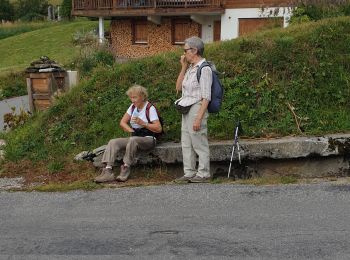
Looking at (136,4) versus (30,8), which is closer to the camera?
(136,4)

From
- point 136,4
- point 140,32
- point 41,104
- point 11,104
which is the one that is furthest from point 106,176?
point 140,32

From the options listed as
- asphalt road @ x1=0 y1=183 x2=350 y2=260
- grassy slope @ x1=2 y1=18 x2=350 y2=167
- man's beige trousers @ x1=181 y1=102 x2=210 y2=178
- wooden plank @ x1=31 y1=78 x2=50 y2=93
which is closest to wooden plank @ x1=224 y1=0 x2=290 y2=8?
grassy slope @ x1=2 y1=18 x2=350 y2=167

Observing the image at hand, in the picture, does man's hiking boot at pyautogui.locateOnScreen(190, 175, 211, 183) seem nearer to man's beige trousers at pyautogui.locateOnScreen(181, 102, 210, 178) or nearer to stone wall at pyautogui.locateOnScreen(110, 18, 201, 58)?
man's beige trousers at pyautogui.locateOnScreen(181, 102, 210, 178)

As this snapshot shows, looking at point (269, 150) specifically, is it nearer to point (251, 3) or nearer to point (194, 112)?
point (194, 112)

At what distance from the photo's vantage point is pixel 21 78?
26.5m

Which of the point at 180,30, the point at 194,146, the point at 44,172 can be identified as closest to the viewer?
the point at 194,146

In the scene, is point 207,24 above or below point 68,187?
above

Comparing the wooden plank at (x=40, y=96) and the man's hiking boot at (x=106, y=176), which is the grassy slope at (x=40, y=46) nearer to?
the wooden plank at (x=40, y=96)

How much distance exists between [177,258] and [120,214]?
1581 mm

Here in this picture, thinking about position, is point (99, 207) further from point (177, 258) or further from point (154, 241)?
point (177, 258)

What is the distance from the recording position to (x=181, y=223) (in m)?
6.07

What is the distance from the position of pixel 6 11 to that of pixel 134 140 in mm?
63282

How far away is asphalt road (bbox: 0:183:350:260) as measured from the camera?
17.3 feet

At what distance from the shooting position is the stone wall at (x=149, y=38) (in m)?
29.8
